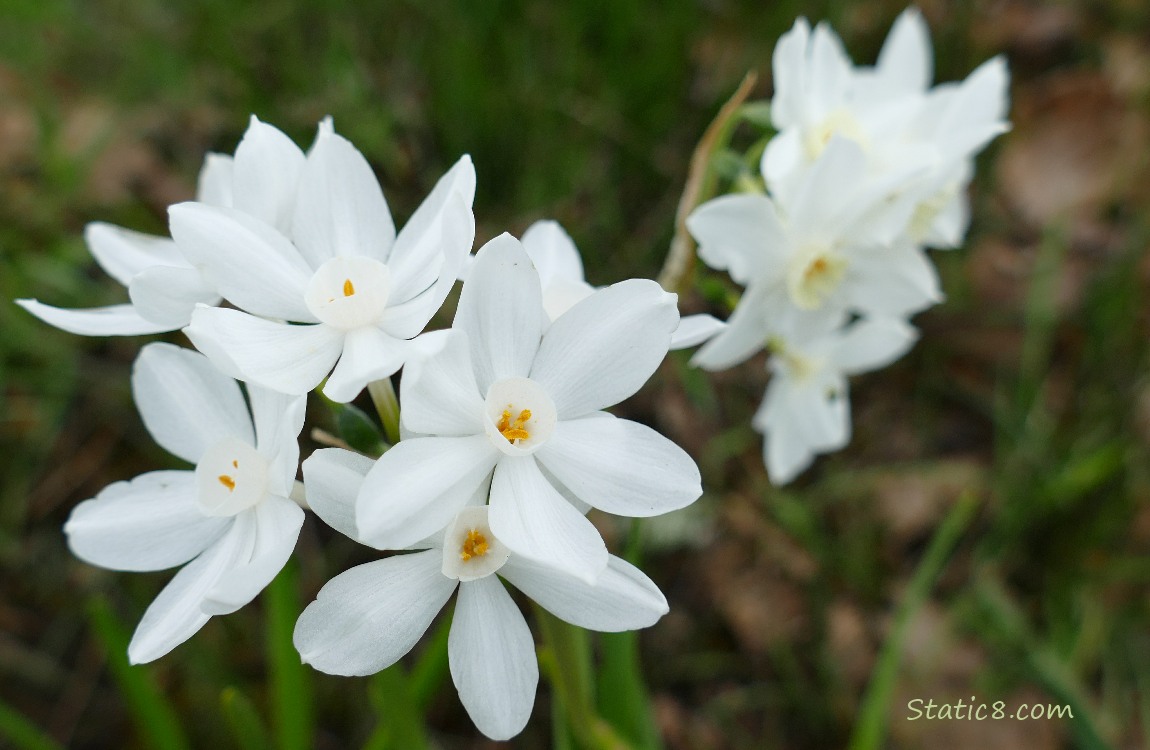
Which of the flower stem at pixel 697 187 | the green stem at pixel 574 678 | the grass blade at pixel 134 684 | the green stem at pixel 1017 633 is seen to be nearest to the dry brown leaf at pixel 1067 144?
the green stem at pixel 1017 633

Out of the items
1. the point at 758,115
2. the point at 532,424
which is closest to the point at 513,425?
the point at 532,424

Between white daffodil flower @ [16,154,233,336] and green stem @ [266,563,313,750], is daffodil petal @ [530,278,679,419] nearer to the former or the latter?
white daffodil flower @ [16,154,233,336]

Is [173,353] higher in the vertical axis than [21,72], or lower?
lower

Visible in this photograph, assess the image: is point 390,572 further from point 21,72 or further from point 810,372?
point 21,72

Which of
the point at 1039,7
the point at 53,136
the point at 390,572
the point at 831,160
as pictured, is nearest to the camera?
the point at 390,572

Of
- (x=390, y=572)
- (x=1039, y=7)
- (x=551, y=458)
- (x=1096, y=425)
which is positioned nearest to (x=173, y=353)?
(x=390, y=572)

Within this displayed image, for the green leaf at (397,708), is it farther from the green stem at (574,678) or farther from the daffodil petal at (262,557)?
the daffodil petal at (262,557)

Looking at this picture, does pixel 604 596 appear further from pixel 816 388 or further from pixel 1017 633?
pixel 1017 633
